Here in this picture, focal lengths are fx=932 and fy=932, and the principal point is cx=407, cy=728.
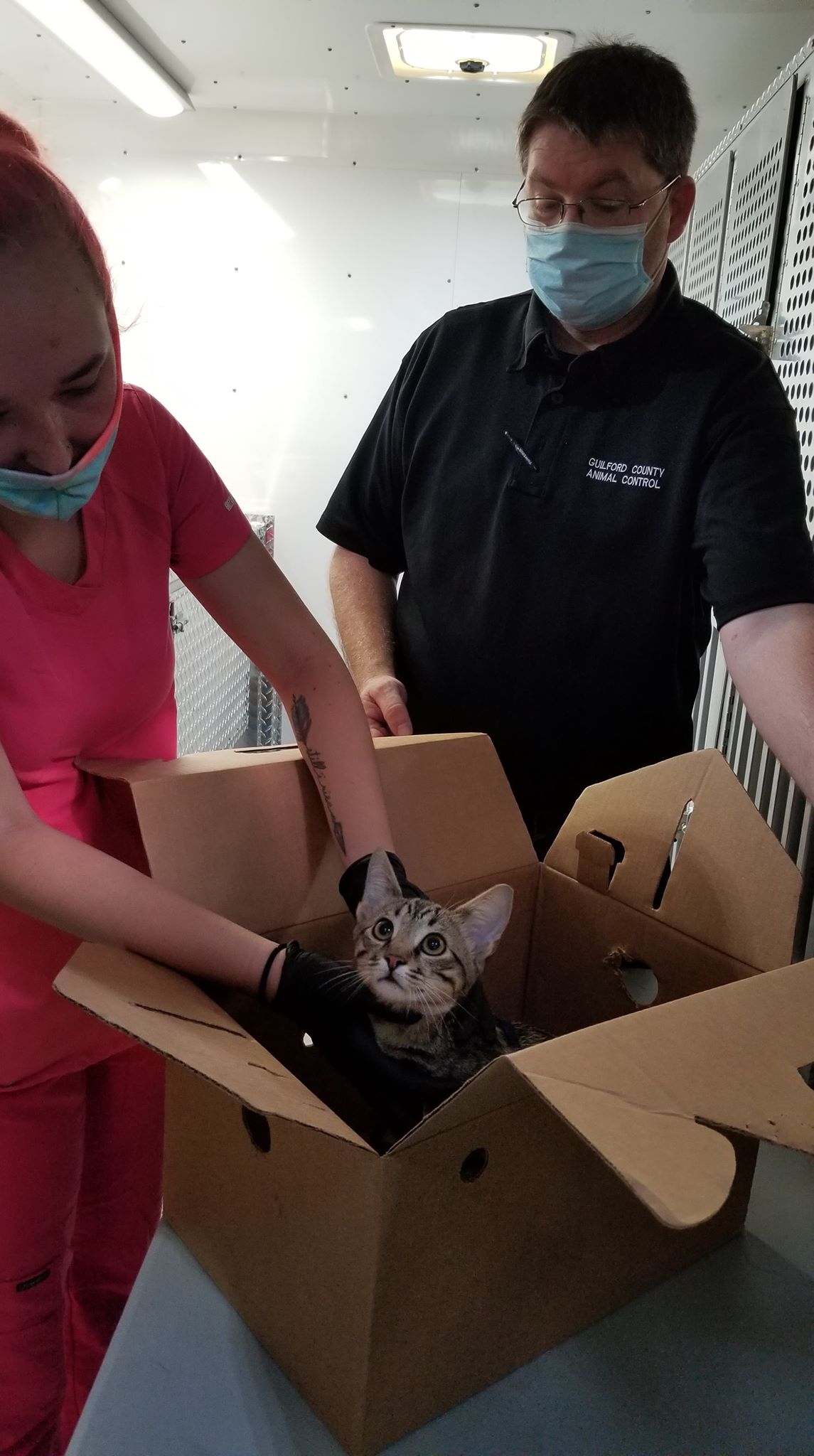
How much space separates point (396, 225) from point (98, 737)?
9.43 ft

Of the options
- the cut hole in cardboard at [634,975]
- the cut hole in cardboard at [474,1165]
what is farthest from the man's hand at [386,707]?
the cut hole in cardboard at [474,1165]

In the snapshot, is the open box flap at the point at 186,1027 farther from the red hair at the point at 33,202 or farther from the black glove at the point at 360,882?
the red hair at the point at 33,202

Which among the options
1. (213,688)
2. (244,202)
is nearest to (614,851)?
(213,688)

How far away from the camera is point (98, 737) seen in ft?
3.19

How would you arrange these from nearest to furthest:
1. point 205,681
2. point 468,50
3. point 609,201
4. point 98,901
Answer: point 98,901 < point 609,201 < point 468,50 < point 205,681

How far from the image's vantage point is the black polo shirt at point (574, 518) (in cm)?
125

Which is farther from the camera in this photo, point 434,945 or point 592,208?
point 592,208

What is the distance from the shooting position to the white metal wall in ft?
4.88

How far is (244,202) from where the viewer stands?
10.6ft

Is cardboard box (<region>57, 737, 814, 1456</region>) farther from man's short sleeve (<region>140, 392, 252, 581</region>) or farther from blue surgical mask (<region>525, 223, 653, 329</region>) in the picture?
blue surgical mask (<region>525, 223, 653, 329</region>)

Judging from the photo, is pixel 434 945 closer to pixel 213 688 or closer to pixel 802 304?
pixel 802 304

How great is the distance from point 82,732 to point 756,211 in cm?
166

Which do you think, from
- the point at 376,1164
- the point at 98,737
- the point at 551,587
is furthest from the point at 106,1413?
the point at 551,587

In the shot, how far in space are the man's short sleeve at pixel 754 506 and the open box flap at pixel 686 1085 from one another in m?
0.58
